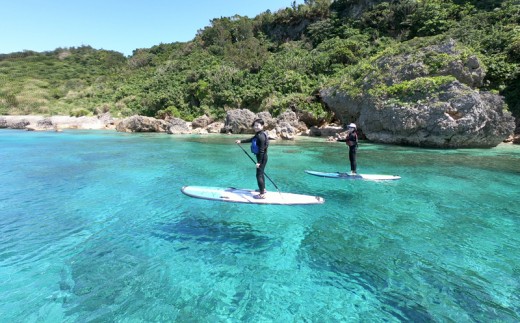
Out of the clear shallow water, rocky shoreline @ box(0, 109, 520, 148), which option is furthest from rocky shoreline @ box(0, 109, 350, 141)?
the clear shallow water

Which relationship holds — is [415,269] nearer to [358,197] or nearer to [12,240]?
[358,197]

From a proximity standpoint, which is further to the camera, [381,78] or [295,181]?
[381,78]

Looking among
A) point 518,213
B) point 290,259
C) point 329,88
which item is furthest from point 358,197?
point 329,88

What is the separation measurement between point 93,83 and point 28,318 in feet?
284

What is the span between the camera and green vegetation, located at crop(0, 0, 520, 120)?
31.7 metres

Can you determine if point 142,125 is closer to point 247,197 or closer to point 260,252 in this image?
point 247,197

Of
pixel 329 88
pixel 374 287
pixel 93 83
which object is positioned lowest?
pixel 374 287

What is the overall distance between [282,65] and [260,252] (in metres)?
47.9

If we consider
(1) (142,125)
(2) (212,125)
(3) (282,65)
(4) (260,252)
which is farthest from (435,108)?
(1) (142,125)

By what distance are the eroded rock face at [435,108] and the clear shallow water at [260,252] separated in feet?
39.5

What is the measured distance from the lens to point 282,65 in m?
51.0

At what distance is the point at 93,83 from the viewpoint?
255 feet

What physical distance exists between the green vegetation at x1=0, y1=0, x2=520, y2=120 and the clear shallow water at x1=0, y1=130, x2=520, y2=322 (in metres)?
20.6

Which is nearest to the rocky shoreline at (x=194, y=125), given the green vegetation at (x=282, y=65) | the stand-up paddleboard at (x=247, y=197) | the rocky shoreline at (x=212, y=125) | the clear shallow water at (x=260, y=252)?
the rocky shoreline at (x=212, y=125)
